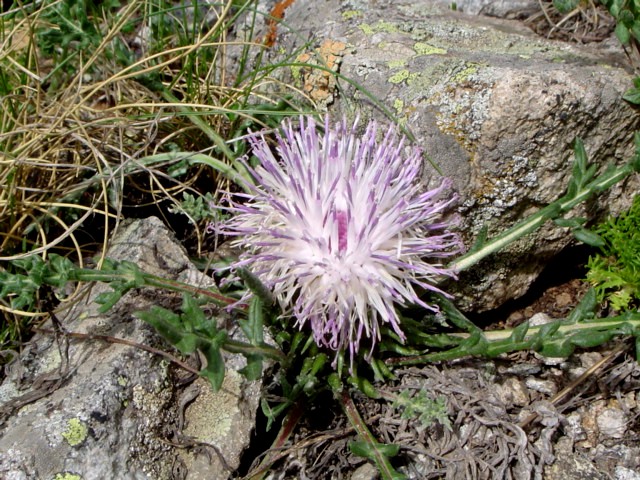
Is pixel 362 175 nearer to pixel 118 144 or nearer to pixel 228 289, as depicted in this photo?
pixel 228 289

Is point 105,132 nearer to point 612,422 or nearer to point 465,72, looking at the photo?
point 465,72

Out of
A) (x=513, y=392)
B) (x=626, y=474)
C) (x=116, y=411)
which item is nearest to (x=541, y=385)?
(x=513, y=392)

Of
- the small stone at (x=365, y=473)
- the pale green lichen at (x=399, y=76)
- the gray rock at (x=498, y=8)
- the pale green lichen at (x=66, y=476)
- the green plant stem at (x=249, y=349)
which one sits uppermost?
the gray rock at (x=498, y=8)

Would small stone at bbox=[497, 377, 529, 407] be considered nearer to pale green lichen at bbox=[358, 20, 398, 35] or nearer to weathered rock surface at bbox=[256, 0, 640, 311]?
weathered rock surface at bbox=[256, 0, 640, 311]

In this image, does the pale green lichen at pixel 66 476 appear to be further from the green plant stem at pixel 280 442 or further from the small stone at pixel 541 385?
the small stone at pixel 541 385

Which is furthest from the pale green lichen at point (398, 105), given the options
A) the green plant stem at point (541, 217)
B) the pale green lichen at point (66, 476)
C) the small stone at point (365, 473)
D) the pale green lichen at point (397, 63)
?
the pale green lichen at point (66, 476)

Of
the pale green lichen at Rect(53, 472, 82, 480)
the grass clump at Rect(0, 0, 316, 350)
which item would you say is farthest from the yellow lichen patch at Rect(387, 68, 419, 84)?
the pale green lichen at Rect(53, 472, 82, 480)

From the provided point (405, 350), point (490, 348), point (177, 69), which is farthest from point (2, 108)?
point (490, 348)
